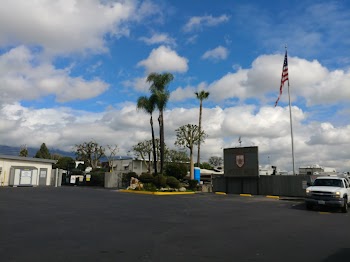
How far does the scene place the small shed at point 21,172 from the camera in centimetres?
4162

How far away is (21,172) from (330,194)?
3693cm

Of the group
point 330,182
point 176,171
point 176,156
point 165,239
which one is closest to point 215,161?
point 176,156

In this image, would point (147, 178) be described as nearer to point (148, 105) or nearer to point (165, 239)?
point (148, 105)

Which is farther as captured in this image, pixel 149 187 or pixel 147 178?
pixel 147 178

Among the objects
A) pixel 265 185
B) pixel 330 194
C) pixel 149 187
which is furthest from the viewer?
pixel 265 185

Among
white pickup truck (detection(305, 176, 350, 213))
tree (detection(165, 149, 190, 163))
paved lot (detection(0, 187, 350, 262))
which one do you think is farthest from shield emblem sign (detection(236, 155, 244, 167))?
tree (detection(165, 149, 190, 163))

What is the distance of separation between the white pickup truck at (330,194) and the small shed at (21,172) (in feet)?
117

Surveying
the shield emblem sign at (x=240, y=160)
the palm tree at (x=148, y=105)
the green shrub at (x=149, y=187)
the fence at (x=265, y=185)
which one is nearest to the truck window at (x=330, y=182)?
the fence at (x=265, y=185)

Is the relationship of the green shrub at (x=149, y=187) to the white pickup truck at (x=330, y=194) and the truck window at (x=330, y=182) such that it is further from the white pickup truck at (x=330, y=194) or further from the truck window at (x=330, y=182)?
the white pickup truck at (x=330, y=194)

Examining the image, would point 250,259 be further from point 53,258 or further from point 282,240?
point 53,258

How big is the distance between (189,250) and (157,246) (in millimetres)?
834

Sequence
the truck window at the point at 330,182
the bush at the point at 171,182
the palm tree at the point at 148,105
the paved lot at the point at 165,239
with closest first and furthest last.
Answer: the paved lot at the point at 165,239 < the truck window at the point at 330,182 < the bush at the point at 171,182 < the palm tree at the point at 148,105

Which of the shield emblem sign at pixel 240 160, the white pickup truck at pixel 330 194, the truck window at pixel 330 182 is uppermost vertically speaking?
the shield emblem sign at pixel 240 160

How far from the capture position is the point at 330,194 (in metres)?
17.9
